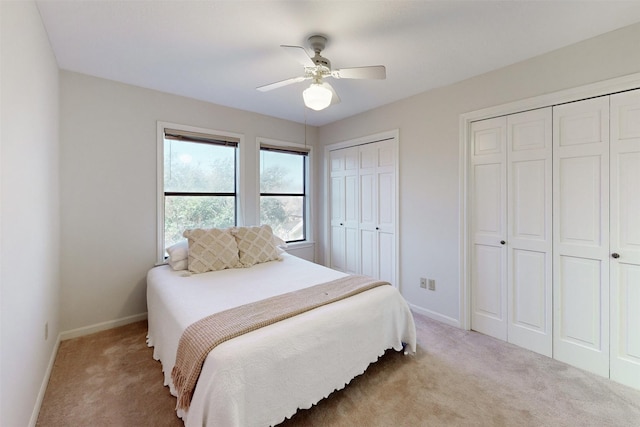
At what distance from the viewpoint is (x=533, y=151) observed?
232 cm

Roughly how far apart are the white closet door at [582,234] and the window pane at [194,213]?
11.2 ft

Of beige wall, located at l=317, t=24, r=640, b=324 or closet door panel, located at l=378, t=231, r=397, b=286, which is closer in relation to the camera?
beige wall, located at l=317, t=24, r=640, b=324

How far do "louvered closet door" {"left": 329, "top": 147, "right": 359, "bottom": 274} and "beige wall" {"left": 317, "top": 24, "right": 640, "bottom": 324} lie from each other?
560 millimetres

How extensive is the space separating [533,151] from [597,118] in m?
0.42

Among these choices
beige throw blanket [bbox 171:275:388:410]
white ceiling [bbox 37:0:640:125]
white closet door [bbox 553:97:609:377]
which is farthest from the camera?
white closet door [bbox 553:97:609:377]

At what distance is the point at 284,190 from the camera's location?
411 cm

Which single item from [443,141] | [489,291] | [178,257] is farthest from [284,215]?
[489,291]

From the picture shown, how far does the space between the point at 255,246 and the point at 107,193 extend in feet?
5.09

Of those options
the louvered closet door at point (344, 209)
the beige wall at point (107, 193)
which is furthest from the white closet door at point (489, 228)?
the beige wall at point (107, 193)

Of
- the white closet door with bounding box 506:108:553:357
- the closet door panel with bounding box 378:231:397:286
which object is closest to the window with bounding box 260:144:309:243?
the closet door panel with bounding box 378:231:397:286

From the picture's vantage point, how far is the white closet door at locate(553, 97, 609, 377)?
2000 mm

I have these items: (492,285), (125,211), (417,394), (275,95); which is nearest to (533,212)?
(492,285)

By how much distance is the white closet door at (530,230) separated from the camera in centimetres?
226

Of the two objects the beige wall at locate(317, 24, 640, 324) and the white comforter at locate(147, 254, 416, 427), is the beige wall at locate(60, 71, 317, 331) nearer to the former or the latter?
the white comforter at locate(147, 254, 416, 427)
